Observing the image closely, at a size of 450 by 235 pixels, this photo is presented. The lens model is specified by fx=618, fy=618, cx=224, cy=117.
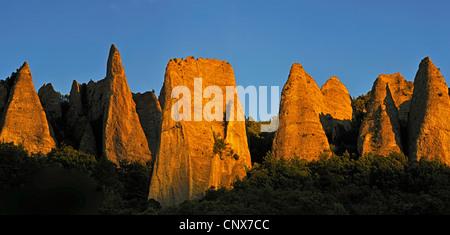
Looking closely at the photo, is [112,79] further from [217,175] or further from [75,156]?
[217,175]

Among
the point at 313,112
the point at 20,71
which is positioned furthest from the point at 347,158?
the point at 20,71

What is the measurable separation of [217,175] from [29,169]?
13.3 m

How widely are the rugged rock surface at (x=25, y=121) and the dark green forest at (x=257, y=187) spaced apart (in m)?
2.03

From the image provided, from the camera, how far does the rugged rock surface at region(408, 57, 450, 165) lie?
42.8 meters

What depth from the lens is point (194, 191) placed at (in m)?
41.9

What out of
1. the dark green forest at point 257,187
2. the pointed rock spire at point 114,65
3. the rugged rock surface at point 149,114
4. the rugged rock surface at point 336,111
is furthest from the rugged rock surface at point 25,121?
the rugged rock surface at point 336,111

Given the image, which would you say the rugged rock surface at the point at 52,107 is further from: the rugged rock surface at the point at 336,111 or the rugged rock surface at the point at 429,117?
the rugged rock surface at the point at 429,117

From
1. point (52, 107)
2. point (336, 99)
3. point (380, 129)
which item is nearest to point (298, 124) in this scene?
point (380, 129)

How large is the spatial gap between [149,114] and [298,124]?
1658 centimetres

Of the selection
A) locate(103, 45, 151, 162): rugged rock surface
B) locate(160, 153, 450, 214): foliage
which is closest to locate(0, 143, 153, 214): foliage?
locate(103, 45, 151, 162): rugged rock surface

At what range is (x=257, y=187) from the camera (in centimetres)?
4284

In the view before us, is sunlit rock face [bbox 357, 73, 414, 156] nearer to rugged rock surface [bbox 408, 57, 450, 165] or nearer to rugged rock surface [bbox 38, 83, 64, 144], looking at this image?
rugged rock surface [bbox 408, 57, 450, 165]

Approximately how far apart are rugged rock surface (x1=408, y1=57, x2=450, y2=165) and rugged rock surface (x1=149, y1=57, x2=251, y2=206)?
1256 cm

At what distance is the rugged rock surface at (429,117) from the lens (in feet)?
140
